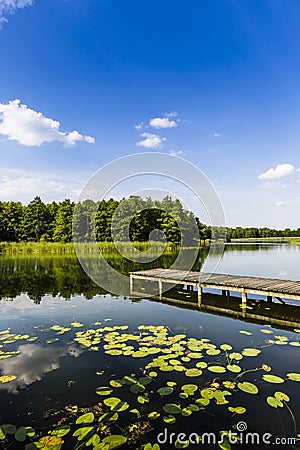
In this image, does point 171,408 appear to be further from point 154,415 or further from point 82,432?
point 82,432

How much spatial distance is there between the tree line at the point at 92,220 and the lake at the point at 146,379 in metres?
29.8

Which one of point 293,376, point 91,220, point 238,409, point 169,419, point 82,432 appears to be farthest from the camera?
point 91,220

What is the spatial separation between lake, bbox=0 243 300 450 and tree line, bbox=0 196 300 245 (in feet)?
97.8

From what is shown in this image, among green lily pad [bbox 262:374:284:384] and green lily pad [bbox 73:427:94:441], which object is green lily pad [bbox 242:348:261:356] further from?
green lily pad [bbox 73:427:94:441]

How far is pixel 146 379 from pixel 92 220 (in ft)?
122

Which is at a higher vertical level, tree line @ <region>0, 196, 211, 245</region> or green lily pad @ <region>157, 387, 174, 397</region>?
tree line @ <region>0, 196, 211, 245</region>

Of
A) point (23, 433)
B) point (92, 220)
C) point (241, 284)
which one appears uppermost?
point (92, 220)

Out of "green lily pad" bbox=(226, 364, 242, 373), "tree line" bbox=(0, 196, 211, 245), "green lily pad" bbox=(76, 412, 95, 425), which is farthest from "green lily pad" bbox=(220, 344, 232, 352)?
"tree line" bbox=(0, 196, 211, 245)

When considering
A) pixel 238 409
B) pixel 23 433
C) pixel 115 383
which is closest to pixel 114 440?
pixel 23 433

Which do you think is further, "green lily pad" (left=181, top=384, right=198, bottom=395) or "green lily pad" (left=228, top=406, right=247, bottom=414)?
"green lily pad" (left=181, top=384, right=198, bottom=395)

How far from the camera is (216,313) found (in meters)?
7.70

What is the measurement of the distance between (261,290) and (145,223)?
3198 cm

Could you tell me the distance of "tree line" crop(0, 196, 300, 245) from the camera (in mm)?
38906

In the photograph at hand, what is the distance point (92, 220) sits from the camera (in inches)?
1593
